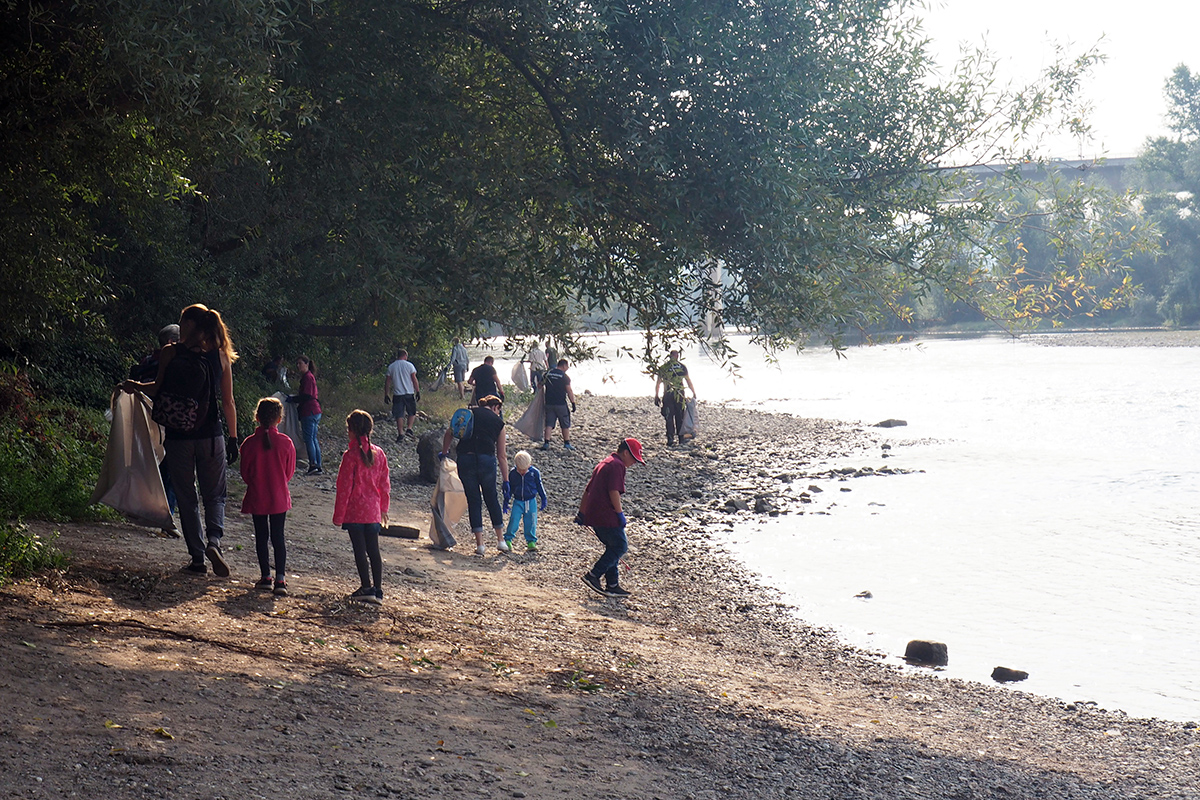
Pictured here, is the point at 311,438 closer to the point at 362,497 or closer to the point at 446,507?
the point at 446,507

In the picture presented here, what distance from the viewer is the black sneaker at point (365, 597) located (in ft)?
28.7

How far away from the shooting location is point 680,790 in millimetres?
5840

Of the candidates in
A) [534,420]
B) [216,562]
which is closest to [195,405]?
[216,562]

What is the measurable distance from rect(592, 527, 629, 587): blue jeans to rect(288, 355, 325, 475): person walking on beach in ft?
23.6

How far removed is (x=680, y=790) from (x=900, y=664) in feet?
17.5

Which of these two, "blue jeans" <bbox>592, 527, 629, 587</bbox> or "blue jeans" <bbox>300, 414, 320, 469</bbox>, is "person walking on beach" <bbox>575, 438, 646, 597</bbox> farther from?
"blue jeans" <bbox>300, 414, 320, 469</bbox>

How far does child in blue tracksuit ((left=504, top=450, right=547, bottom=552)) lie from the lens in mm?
13180

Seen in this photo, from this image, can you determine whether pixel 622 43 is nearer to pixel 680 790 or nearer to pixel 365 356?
pixel 680 790

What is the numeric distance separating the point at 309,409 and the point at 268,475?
8957 millimetres

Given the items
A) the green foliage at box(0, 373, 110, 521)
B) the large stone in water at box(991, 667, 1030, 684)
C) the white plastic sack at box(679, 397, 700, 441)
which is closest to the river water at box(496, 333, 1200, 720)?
the large stone in water at box(991, 667, 1030, 684)

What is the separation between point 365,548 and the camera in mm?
8742

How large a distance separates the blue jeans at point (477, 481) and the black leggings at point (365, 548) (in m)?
3.83

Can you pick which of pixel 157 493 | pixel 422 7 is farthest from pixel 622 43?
pixel 157 493

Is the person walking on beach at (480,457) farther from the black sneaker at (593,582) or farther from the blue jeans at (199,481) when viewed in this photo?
the blue jeans at (199,481)
